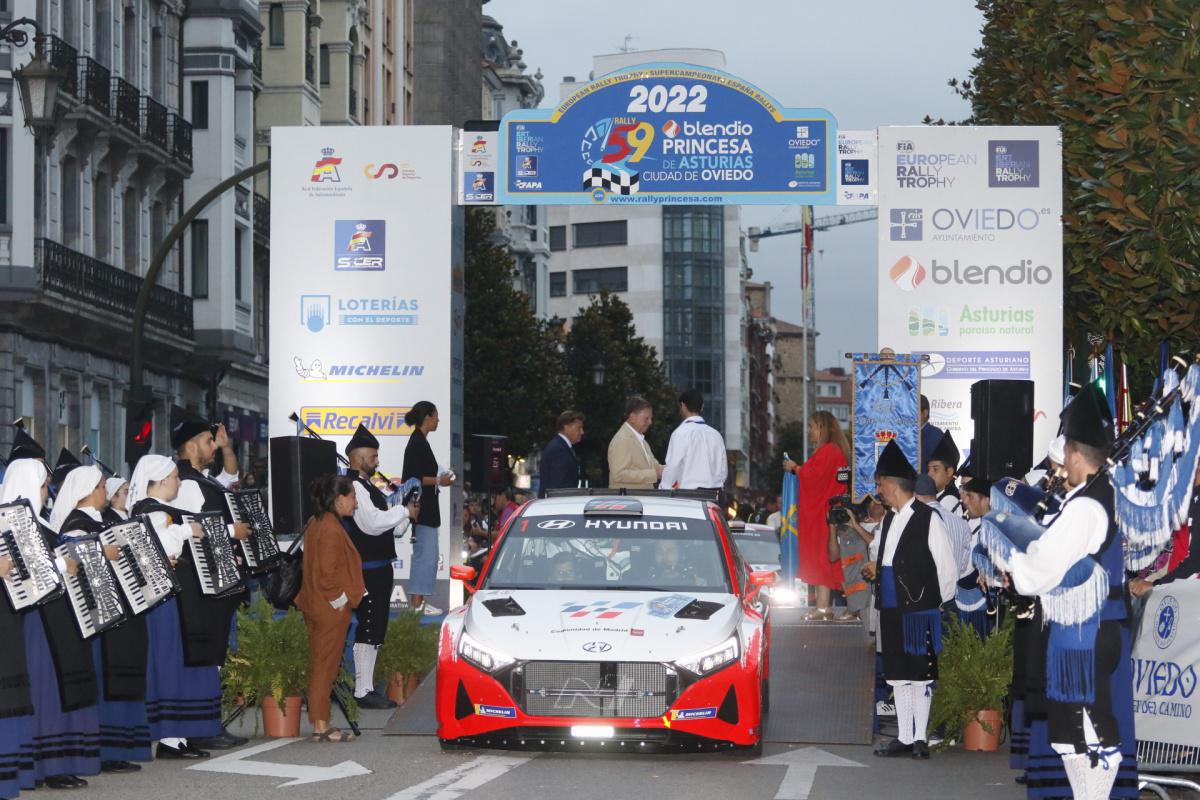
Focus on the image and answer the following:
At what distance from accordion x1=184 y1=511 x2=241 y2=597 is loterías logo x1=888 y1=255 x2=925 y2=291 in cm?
1114

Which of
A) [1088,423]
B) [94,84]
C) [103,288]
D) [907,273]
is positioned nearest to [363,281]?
[907,273]

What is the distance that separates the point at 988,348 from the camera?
23.2 meters

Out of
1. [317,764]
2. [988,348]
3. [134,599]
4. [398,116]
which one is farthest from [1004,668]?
[398,116]

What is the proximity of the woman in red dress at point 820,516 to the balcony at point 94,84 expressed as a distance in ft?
78.9

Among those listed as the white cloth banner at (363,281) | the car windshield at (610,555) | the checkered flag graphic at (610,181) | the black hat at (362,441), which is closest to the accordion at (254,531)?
the black hat at (362,441)

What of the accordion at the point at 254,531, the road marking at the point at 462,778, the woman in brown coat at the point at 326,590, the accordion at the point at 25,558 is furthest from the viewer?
the accordion at the point at 254,531

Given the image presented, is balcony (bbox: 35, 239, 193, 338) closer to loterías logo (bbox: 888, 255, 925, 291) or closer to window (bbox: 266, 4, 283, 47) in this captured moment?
window (bbox: 266, 4, 283, 47)

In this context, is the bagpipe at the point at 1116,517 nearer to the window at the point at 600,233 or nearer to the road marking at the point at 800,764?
the road marking at the point at 800,764

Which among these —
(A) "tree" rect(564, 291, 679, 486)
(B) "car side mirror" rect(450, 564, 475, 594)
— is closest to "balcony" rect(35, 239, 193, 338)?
(B) "car side mirror" rect(450, 564, 475, 594)

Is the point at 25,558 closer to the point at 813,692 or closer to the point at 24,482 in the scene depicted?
the point at 24,482

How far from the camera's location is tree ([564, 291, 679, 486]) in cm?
8344

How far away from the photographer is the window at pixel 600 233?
146 metres

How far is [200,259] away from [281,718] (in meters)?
36.2

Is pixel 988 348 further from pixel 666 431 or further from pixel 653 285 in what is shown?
pixel 653 285
